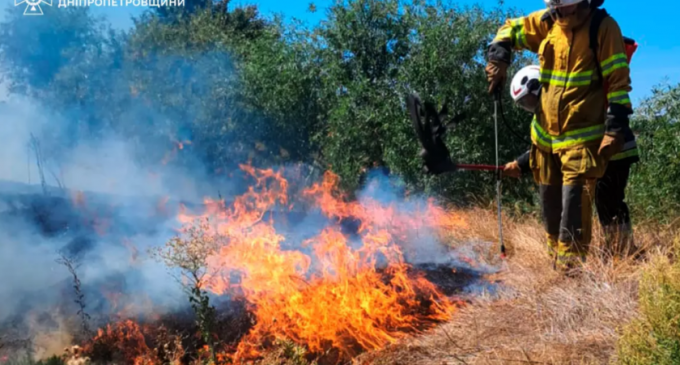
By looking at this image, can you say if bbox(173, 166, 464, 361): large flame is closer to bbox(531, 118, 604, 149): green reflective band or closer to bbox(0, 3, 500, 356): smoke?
bbox(0, 3, 500, 356): smoke

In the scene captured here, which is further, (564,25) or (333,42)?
(333,42)

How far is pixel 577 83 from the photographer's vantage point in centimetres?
407

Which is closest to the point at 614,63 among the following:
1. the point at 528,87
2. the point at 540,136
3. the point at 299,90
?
the point at 540,136

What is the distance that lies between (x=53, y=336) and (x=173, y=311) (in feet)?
3.13

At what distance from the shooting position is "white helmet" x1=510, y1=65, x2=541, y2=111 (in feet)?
15.6

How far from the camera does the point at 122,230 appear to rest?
6398mm

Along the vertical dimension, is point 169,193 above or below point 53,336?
above

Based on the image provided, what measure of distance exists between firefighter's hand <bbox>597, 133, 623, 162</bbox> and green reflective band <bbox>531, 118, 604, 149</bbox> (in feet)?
0.58

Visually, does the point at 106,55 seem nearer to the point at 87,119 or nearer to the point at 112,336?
the point at 87,119

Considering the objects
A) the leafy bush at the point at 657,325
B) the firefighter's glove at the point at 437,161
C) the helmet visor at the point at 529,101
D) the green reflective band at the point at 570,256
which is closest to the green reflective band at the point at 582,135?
the helmet visor at the point at 529,101

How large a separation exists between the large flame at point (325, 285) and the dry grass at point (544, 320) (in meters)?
0.30

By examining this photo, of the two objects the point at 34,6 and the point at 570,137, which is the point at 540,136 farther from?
the point at 34,6

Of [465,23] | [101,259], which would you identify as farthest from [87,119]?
[465,23]

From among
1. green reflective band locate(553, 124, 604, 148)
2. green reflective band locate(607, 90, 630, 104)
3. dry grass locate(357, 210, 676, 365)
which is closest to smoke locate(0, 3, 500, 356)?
dry grass locate(357, 210, 676, 365)
